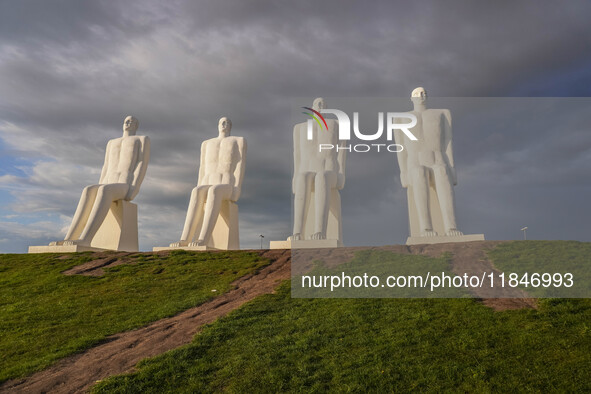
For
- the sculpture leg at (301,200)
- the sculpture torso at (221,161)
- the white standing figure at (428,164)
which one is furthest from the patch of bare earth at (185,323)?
the sculpture torso at (221,161)

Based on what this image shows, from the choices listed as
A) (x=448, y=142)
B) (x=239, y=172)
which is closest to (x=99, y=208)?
(x=239, y=172)

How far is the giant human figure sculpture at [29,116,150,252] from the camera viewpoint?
17703 mm

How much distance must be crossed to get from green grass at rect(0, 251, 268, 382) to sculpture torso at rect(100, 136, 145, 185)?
3.71 meters

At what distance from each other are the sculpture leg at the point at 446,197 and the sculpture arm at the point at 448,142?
0.31m

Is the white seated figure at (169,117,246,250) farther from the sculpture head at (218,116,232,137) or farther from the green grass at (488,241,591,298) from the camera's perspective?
the green grass at (488,241,591,298)

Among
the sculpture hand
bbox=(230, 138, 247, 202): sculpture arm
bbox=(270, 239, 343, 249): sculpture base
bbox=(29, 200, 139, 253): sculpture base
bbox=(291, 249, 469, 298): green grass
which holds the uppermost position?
bbox=(230, 138, 247, 202): sculpture arm

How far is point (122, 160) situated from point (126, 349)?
12.1 m

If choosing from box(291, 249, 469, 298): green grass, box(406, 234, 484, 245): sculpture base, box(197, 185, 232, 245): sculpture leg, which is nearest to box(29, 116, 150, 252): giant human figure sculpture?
box(197, 185, 232, 245): sculpture leg

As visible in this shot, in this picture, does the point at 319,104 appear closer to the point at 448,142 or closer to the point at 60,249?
the point at 448,142

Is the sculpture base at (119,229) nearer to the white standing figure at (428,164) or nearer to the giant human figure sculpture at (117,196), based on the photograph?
the giant human figure sculpture at (117,196)

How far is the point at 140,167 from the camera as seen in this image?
19094 mm

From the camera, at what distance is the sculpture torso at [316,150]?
16656 mm

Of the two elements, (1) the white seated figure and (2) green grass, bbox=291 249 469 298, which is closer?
(2) green grass, bbox=291 249 469 298

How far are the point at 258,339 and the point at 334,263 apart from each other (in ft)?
14.3
